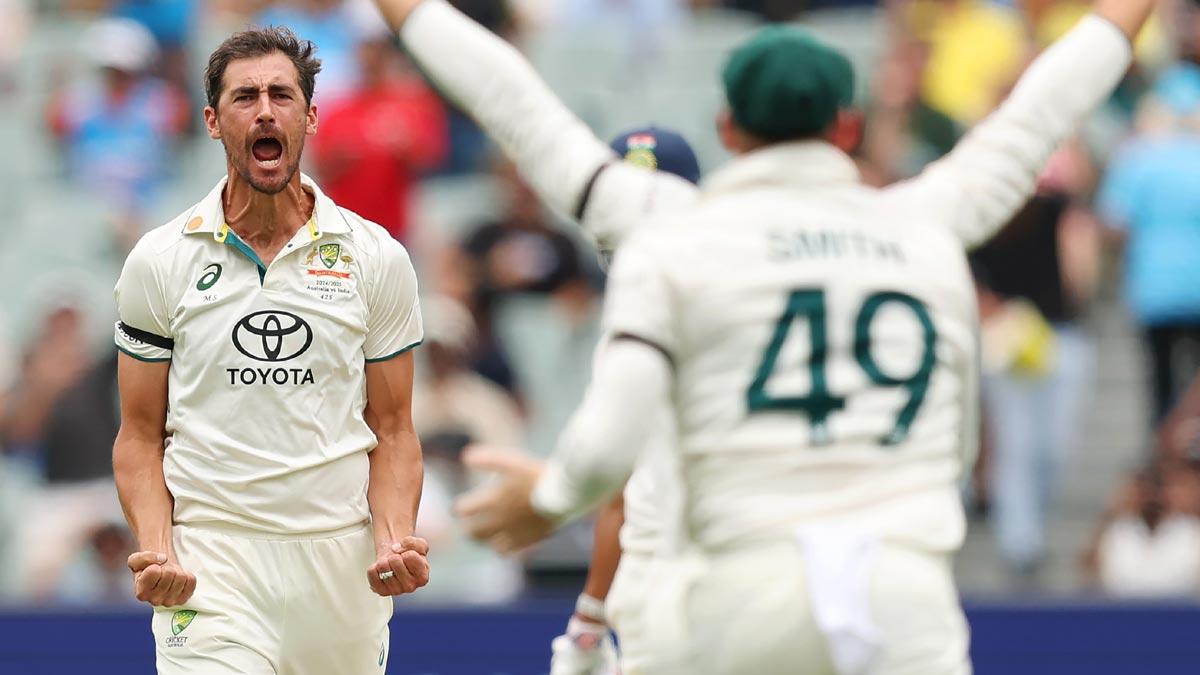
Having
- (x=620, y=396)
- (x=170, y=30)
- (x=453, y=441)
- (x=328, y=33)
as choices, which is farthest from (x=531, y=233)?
(x=620, y=396)

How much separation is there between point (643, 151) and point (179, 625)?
2.11 meters

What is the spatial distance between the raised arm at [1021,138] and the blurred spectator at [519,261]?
822cm

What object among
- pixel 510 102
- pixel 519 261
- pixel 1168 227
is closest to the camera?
pixel 510 102

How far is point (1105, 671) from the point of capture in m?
10.6

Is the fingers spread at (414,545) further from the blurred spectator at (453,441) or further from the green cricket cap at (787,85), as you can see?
the blurred spectator at (453,441)

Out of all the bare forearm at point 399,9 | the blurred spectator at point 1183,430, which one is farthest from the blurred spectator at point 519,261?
the bare forearm at point 399,9

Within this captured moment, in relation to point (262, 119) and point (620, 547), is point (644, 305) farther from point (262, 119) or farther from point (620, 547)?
point (620, 547)

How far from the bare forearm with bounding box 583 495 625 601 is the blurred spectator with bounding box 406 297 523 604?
4771 mm

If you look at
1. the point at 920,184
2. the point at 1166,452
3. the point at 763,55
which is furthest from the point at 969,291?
the point at 1166,452

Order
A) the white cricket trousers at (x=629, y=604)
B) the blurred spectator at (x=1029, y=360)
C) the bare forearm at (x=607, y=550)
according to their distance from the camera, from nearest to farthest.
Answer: the white cricket trousers at (x=629, y=604), the bare forearm at (x=607, y=550), the blurred spectator at (x=1029, y=360)

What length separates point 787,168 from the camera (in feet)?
15.1

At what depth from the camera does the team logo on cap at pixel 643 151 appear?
22.1 feet

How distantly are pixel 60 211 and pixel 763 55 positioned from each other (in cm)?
1073

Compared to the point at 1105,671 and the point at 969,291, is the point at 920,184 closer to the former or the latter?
the point at 969,291
